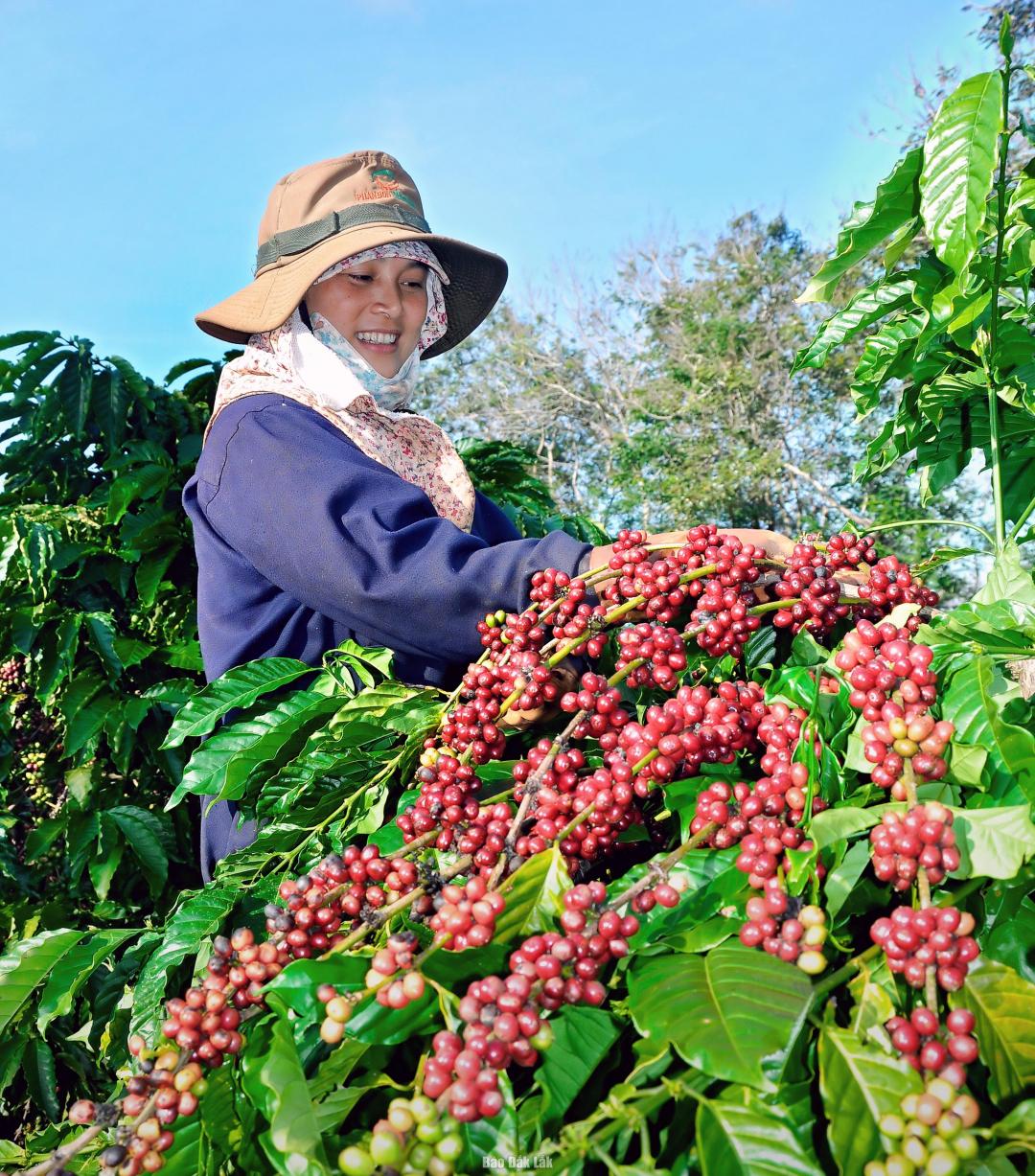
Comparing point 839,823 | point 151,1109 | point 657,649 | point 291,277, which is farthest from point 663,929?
point 291,277

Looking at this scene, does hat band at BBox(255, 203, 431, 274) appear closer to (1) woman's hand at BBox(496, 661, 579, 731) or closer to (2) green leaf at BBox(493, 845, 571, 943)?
(1) woman's hand at BBox(496, 661, 579, 731)

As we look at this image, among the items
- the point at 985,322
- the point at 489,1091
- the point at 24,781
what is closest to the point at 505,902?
the point at 489,1091

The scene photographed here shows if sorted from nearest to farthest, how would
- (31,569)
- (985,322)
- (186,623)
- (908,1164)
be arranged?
(908,1164), (985,322), (31,569), (186,623)

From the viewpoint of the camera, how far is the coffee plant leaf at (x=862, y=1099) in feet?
1.65

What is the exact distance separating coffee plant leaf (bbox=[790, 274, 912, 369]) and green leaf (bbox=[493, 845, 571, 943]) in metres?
0.88

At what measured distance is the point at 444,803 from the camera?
2.43 feet

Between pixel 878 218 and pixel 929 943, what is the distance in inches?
36.8

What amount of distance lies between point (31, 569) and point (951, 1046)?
116 inches

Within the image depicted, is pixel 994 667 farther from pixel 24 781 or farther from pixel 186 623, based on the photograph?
pixel 24 781

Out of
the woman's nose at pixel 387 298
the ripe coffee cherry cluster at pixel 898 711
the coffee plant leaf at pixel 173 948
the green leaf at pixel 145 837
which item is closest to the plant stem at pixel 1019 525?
the ripe coffee cherry cluster at pixel 898 711

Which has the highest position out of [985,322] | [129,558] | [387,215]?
[387,215]

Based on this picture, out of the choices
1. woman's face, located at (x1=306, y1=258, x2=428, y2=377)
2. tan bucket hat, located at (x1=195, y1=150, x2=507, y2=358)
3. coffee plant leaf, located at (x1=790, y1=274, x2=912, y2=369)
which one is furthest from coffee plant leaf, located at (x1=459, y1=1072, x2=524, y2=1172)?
woman's face, located at (x1=306, y1=258, x2=428, y2=377)

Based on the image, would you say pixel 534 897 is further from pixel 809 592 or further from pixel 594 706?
pixel 809 592

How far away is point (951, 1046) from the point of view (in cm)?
50
